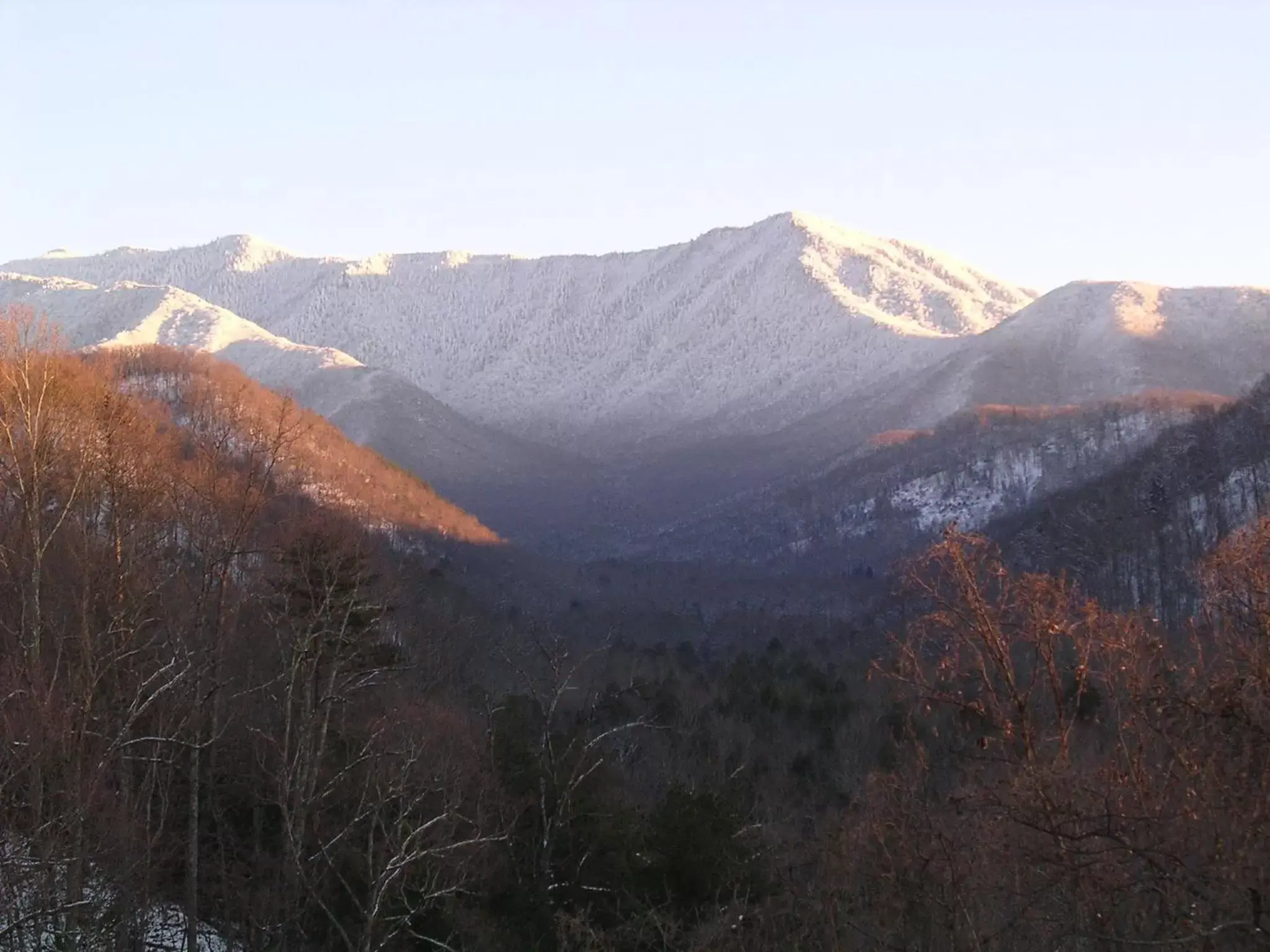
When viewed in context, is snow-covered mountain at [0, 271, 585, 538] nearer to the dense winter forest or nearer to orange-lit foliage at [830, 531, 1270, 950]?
the dense winter forest

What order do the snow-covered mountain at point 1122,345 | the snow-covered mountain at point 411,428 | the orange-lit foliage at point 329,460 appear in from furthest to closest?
1. the snow-covered mountain at point 411,428
2. the snow-covered mountain at point 1122,345
3. the orange-lit foliage at point 329,460

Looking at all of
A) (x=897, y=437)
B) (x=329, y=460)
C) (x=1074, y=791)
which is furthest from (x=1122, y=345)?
(x=1074, y=791)

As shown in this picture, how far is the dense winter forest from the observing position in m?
7.00

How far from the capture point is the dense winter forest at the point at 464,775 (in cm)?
700

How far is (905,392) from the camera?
176 m

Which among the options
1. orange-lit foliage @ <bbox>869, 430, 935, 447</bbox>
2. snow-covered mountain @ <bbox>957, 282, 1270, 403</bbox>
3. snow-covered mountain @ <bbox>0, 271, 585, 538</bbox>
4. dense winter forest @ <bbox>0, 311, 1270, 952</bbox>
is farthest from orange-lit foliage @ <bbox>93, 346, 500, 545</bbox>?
snow-covered mountain @ <bbox>957, 282, 1270, 403</bbox>

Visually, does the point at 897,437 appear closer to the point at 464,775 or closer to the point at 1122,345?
the point at 1122,345

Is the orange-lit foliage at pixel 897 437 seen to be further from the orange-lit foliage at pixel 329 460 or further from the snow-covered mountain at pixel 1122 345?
the orange-lit foliage at pixel 329 460

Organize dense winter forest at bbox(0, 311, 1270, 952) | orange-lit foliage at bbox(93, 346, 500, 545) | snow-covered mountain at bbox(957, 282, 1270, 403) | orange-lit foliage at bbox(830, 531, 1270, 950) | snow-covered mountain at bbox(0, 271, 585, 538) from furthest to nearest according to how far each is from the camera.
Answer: snow-covered mountain at bbox(0, 271, 585, 538)
snow-covered mountain at bbox(957, 282, 1270, 403)
orange-lit foliage at bbox(93, 346, 500, 545)
dense winter forest at bbox(0, 311, 1270, 952)
orange-lit foliage at bbox(830, 531, 1270, 950)

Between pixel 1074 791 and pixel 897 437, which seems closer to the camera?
pixel 1074 791

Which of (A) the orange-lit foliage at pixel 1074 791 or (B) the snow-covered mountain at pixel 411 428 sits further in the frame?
(B) the snow-covered mountain at pixel 411 428

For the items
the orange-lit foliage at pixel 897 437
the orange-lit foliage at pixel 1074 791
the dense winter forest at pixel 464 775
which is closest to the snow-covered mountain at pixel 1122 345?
the orange-lit foliage at pixel 897 437

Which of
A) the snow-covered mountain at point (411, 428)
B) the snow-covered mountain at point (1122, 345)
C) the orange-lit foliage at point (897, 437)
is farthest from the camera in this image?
the snow-covered mountain at point (411, 428)

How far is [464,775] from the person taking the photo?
20359 mm
